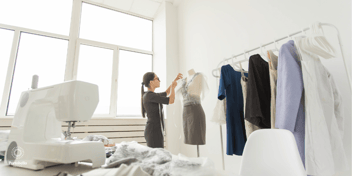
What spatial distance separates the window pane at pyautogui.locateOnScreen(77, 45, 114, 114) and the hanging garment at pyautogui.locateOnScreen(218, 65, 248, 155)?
246 cm

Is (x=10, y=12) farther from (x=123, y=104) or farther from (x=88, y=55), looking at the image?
(x=123, y=104)

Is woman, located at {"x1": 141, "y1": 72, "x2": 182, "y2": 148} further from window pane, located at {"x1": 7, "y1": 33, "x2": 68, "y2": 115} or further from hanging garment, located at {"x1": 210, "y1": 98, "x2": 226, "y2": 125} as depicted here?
Result: window pane, located at {"x1": 7, "y1": 33, "x2": 68, "y2": 115}

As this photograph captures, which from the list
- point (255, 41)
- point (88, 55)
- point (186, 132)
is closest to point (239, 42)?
point (255, 41)

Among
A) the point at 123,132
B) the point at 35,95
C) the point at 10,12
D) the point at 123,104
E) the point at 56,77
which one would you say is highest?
the point at 10,12

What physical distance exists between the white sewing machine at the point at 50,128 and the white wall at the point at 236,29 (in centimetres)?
166

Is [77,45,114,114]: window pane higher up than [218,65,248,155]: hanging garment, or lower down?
higher up

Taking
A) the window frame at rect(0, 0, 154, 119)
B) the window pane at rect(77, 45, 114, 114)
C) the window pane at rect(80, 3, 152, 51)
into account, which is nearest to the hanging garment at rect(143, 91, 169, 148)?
the window frame at rect(0, 0, 154, 119)

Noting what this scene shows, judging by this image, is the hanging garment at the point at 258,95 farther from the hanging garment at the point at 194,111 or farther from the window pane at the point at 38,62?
the window pane at the point at 38,62

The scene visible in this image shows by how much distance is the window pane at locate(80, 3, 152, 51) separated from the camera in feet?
11.7

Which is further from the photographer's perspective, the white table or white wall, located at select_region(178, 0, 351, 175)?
white wall, located at select_region(178, 0, 351, 175)

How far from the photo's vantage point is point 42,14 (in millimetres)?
3203

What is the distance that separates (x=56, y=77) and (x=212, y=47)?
2.73 m

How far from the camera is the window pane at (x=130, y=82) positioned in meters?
3.57

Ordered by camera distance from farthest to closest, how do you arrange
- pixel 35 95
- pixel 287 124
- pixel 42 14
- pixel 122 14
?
pixel 122 14
pixel 42 14
pixel 287 124
pixel 35 95
